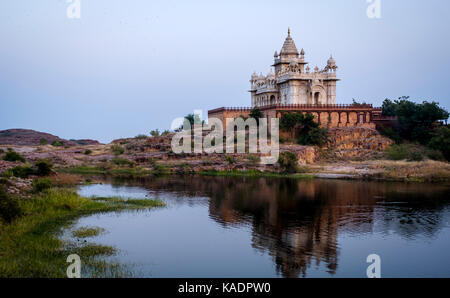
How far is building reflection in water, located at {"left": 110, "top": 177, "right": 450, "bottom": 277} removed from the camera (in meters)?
19.8

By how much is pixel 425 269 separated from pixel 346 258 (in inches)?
117

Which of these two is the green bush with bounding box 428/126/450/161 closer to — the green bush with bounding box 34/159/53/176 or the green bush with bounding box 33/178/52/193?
the green bush with bounding box 34/159/53/176

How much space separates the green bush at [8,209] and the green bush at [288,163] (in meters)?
32.7

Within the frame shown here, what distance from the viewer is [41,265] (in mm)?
15992

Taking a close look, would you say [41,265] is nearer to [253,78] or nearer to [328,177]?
[328,177]

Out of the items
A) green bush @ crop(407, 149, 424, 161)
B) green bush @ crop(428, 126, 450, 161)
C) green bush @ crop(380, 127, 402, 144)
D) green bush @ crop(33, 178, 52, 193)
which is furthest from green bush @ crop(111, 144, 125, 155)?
green bush @ crop(428, 126, 450, 161)

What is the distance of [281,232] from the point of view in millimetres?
22547

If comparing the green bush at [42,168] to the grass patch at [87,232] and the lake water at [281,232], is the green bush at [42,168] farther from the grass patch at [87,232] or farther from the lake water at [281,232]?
the grass patch at [87,232]

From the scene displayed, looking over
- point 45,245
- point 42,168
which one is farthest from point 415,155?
point 45,245

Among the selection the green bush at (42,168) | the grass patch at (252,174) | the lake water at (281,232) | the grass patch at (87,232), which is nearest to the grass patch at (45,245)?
the grass patch at (87,232)

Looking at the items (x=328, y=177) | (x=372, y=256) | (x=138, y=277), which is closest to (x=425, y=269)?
(x=372, y=256)

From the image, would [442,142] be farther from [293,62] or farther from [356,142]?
[293,62]

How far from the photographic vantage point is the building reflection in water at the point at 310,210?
19.8 m
